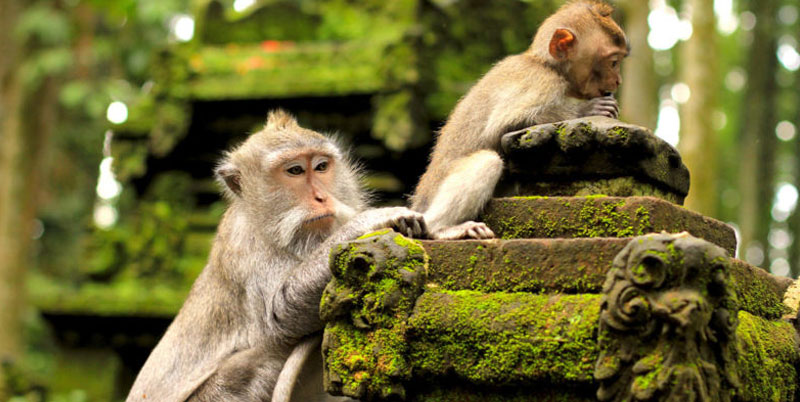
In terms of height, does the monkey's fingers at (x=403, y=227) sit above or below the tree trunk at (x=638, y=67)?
below

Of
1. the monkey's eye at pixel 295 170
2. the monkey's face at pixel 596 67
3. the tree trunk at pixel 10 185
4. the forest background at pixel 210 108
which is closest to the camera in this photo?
the monkey's eye at pixel 295 170

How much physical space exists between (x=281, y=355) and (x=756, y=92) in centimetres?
2179

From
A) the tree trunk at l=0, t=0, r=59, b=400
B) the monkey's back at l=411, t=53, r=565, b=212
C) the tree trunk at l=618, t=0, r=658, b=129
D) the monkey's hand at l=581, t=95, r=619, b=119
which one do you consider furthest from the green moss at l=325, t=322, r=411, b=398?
the tree trunk at l=618, t=0, r=658, b=129

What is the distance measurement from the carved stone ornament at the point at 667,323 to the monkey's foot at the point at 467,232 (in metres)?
0.75

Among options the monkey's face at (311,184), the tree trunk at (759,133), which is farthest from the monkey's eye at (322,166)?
the tree trunk at (759,133)

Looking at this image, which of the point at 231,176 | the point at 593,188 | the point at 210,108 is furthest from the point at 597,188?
the point at 210,108

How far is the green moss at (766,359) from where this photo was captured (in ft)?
9.98

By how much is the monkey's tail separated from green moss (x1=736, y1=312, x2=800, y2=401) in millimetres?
1874

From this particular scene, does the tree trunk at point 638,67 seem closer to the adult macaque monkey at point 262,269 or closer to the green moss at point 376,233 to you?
the adult macaque monkey at point 262,269

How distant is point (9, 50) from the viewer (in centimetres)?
1099

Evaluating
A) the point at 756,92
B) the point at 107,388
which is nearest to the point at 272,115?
the point at 107,388

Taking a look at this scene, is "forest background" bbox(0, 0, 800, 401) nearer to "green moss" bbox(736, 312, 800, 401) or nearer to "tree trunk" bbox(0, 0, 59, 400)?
"tree trunk" bbox(0, 0, 59, 400)

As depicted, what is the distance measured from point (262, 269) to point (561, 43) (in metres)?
1.99

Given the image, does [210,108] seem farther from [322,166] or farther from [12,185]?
[322,166]
